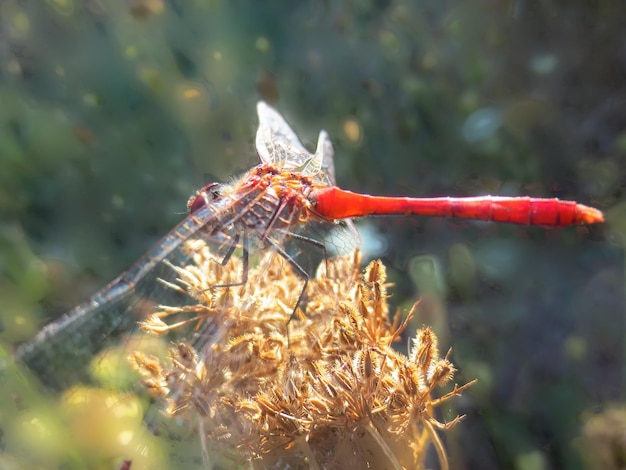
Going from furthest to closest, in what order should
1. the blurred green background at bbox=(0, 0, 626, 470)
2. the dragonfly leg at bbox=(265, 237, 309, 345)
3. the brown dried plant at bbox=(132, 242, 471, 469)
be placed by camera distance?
the blurred green background at bbox=(0, 0, 626, 470) < the dragonfly leg at bbox=(265, 237, 309, 345) < the brown dried plant at bbox=(132, 242, 471, 469)

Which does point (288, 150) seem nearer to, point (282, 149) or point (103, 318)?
point (282, 149)

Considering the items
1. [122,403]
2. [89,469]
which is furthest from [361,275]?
[89,469]

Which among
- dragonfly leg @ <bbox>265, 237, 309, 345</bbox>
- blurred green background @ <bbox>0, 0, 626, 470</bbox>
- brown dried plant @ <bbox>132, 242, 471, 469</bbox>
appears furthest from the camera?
blurred green background @ <bbox>0, 0, 626, 470</bbox>

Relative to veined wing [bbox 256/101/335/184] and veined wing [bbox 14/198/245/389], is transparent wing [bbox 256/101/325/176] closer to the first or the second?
veined wing [bbox 256/101/335/184]

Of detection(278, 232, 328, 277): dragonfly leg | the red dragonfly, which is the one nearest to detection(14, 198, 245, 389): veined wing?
the red dragonfly

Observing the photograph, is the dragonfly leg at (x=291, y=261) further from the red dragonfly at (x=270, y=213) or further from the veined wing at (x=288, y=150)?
the veined wing at (x=288, y=150)

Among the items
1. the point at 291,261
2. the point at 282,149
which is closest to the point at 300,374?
the point at 291,261

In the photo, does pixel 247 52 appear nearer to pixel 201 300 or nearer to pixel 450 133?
pixel 450 133
